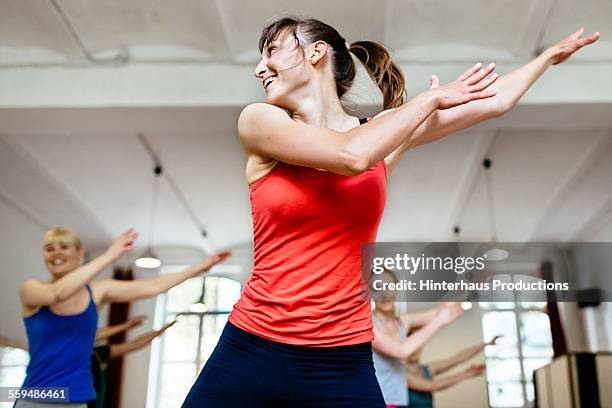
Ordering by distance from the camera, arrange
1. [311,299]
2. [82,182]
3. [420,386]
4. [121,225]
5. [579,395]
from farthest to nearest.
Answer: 1. [121,225]
2. [82,182]
3. [420,386]
4. [579,395]
5. [311,299]

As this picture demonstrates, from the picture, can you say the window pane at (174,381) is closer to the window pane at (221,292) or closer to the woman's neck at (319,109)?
the window pane at (221,292)

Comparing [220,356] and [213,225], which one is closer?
[220,356]

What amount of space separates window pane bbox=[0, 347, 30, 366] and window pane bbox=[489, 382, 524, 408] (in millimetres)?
4494

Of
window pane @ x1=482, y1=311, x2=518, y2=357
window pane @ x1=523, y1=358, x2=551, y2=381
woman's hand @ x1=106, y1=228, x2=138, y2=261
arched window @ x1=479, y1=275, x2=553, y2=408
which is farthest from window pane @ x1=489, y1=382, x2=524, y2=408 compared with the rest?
woman's hand @ x1=106, y1=228, x2=138, y2=261

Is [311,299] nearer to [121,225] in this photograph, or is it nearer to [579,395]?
[579,395]

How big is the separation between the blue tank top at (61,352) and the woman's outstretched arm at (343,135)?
190 cm

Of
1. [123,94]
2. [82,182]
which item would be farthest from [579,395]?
[82,182]

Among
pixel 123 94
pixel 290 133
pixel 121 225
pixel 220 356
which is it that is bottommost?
pixel 220 356

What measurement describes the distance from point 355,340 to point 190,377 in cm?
694

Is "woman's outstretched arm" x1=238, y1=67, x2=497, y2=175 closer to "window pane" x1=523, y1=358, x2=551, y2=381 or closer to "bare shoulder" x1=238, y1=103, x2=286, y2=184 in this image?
"bare shoulder" x1=238, y1=103, x2=286, y2=184

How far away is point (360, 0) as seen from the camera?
9.96ft

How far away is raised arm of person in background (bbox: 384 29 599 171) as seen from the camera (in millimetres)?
1180

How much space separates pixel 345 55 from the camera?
1190mm

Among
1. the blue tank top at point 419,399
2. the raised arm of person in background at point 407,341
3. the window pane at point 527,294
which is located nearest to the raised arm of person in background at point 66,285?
the raised arm of person in background at point 407,341
